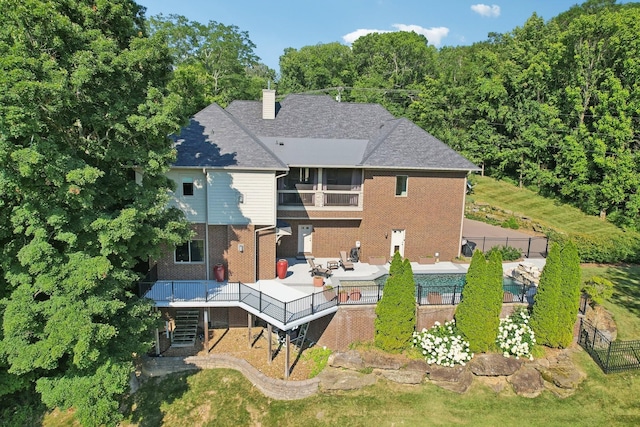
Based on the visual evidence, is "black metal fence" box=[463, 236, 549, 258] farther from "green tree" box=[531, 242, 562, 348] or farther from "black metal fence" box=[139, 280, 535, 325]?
"green tree" box=[531, 242, 562, 348]

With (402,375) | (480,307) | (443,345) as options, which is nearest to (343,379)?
(402,375)

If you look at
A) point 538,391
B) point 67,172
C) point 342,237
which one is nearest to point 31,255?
point 67,172

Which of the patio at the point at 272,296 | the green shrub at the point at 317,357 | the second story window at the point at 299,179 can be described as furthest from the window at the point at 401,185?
the green shrub at the point at 317,357

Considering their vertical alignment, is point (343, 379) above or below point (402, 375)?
below

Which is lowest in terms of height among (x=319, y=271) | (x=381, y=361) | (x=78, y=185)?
(x=381, y=361)

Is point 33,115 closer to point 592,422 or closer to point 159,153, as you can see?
point 159,153

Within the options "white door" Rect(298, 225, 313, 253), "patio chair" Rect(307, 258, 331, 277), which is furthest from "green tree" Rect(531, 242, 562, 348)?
"white door" Rect(298, 225, 313, 253)

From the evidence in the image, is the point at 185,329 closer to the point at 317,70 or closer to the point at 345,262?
the point at 345,262
